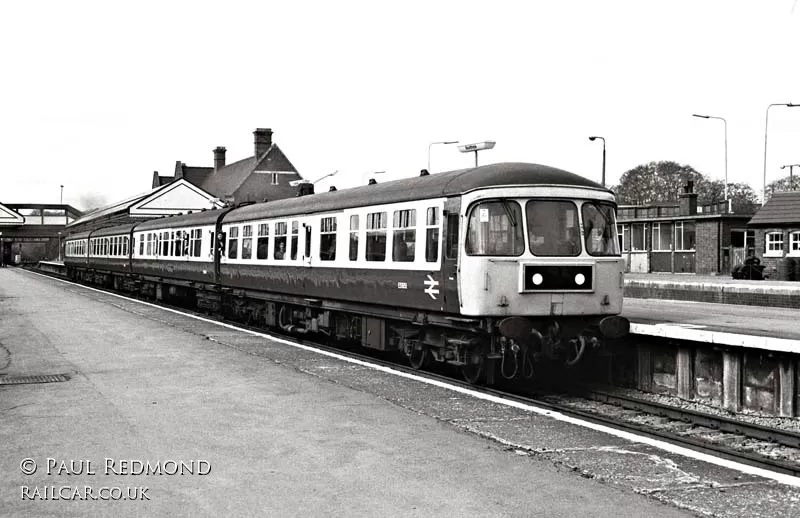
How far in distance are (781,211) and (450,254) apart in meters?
33.2

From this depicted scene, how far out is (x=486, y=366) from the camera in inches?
477

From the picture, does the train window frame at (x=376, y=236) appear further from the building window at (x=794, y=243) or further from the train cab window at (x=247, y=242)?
the building window at (x=794, y=243)

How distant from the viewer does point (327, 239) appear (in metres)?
16.5

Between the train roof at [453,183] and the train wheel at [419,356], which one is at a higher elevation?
the train roof at [453,183]

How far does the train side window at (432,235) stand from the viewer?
41.2 ft

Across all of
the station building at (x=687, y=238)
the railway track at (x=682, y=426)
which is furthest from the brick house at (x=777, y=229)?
the railway track at (x=682, y=426)

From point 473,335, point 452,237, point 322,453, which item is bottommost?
point 322,453

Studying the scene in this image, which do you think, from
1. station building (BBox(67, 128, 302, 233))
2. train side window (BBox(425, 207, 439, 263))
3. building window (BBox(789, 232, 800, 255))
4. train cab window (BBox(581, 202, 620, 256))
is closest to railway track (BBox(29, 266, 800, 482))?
train side window (BBox(425, 207, 439, 263))

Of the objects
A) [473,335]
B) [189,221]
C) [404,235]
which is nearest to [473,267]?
[473,335]

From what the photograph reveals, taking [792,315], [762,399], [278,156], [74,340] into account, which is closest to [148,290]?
[74,340]

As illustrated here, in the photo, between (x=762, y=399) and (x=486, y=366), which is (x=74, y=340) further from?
(x=762, y=399)

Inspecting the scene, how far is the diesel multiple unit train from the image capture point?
38.4ft

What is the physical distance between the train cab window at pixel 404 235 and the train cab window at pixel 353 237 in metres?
1.49

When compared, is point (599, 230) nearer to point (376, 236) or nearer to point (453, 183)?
point (453, 183)
